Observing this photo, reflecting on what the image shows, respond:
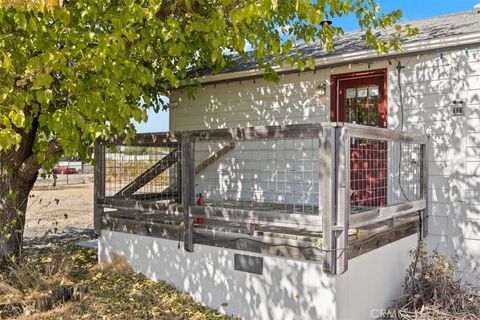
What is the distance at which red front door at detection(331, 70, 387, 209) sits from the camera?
638 centimetres

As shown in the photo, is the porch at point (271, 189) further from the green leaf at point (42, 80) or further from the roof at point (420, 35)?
the green leaf at point (42, 80)

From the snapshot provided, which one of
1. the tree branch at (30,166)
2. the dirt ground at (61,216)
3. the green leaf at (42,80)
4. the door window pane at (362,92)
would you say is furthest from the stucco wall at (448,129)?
the dirt ground at (61,216)

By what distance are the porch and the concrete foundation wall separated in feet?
0.43

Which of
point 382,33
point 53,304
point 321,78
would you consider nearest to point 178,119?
point 321,78

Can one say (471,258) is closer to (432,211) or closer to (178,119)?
(432,211)

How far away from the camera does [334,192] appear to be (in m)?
3.68

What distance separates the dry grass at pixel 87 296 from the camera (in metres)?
4.42

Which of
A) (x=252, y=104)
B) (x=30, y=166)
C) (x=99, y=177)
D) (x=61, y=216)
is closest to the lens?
(x=30, y=166)

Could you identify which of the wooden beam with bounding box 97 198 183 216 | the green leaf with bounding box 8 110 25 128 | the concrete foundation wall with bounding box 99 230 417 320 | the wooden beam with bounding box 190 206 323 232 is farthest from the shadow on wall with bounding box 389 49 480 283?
the green leaf with bounding box 8 110 25 128

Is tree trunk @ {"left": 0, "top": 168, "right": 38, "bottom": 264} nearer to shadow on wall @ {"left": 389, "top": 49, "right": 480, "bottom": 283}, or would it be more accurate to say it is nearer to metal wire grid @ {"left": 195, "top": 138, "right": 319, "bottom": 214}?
metal wire grid @ {"left": 195, "top": 138, "right": 319, "bottom": 214}

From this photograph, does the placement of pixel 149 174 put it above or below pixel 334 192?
above

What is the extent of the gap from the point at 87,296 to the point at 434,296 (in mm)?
3743

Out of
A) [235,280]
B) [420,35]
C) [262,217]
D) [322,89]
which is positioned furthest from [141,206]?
[420,35]

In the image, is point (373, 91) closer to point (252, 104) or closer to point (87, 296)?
point (252, 104)
